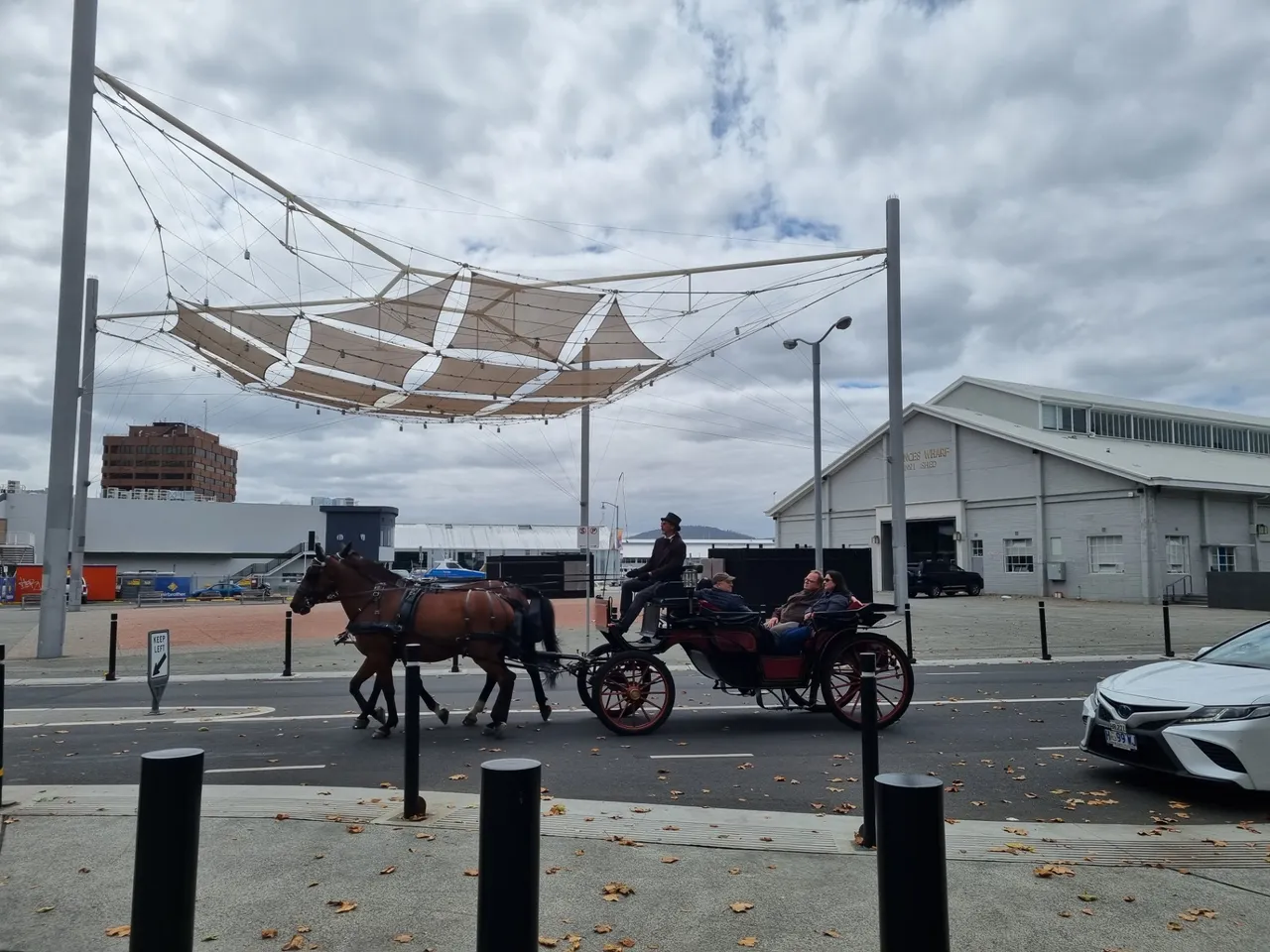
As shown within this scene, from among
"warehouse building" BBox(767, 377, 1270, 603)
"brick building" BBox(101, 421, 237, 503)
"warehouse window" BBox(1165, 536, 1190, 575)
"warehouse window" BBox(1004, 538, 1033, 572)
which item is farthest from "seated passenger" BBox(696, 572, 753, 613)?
"brick building" BBox(101, 421, 237, 503)

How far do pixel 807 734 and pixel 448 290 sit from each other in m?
10.7

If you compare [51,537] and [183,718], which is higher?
[51,537]

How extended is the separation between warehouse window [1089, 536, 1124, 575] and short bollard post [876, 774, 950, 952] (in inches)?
1571

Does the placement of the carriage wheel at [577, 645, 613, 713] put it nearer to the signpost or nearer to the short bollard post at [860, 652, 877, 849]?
the short bollard post at [860, 652, 877, 849]

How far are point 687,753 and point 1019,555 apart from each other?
126 ft

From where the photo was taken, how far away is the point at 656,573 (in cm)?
1063

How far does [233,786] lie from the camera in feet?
25.6

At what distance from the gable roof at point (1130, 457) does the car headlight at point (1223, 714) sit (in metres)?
34.8

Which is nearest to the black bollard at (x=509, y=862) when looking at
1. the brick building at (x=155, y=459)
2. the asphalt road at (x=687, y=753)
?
the asphalt road at (x=687, y=753)

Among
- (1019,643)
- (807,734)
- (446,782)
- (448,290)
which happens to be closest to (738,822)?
(446,782)

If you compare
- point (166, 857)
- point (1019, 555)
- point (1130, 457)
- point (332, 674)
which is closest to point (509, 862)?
point (166, 857)

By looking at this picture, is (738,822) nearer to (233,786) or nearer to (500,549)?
(233,786)

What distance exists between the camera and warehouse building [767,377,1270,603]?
3956 centimetres

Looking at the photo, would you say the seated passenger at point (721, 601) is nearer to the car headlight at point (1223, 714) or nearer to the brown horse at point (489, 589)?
the brown horse at point (489, 589)
